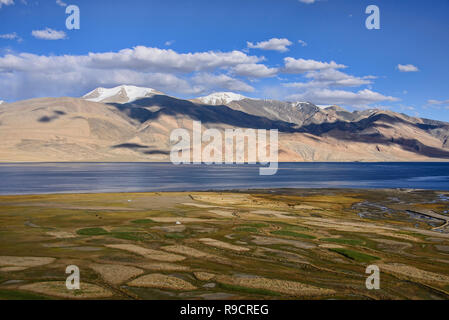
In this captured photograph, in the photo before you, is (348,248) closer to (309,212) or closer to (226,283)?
(226,283)

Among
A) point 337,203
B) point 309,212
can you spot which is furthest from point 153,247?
point 337,203

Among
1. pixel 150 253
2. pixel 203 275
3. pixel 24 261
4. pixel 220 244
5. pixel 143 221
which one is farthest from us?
pixel 143 221

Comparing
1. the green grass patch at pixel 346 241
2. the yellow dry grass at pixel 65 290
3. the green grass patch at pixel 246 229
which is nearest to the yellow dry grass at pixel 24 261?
the yellow dry grass at pixel 65 290

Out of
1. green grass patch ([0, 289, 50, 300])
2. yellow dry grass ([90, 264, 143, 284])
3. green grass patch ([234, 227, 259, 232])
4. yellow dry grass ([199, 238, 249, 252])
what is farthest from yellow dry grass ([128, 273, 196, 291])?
green grass patch ([234, 227, 259, 232])

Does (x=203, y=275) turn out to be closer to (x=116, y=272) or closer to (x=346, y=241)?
(x=116, y=272)

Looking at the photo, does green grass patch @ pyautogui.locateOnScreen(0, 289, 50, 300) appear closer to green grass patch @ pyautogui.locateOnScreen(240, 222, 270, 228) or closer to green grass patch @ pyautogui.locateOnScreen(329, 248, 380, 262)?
green grass patch @ pyautogui.locateOnScreen(329, 248, 380, 262)

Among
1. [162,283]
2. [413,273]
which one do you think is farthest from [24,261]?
[413,273]
